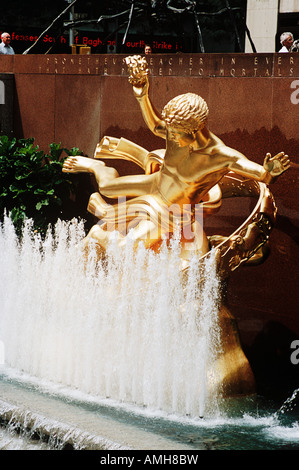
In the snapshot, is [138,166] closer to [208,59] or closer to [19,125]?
[208,59]

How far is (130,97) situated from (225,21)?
11.0 meters

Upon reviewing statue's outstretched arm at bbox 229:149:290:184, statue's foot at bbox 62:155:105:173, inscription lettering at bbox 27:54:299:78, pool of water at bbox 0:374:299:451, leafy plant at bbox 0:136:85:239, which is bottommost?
pool of water at bbox 0:374:299:451

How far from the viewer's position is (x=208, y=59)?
700cm

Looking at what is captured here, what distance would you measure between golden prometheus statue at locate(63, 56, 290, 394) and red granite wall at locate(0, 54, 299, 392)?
0.40m

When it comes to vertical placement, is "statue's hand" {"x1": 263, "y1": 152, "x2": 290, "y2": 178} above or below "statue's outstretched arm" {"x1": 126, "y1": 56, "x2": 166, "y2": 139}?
below

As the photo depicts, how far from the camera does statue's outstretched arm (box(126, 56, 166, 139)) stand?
661 centimetres

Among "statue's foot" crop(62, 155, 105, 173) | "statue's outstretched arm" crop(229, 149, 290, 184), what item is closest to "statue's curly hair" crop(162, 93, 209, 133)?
"statue's outstretched arm" crop(229, 149, 290, 184)

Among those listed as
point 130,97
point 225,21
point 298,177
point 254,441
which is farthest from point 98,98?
point 225,21

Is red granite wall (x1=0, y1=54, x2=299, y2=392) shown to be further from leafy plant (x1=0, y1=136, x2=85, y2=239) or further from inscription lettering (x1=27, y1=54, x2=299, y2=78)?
leafy plant (x1=0, y1=136, x2=85, y2=239)

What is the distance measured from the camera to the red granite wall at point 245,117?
6547 millimetres

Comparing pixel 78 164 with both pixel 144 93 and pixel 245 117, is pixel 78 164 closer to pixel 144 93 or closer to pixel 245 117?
pixel 144 93

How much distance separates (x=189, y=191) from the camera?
625cm

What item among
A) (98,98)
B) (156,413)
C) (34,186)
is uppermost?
(98,98)
